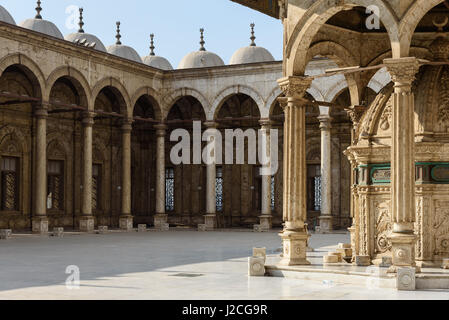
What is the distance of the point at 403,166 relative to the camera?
10.3 m

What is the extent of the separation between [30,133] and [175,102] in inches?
305

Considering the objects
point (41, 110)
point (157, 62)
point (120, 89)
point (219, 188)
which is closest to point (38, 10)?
point (157, 62)

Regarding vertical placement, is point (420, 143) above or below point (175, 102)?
Result: below

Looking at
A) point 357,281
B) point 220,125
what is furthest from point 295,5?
point 220,125

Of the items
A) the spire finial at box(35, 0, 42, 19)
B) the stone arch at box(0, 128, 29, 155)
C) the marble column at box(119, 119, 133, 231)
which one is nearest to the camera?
the stone arch at box(0, 128, 29, 155)

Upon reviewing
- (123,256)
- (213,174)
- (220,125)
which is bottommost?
(123,256)

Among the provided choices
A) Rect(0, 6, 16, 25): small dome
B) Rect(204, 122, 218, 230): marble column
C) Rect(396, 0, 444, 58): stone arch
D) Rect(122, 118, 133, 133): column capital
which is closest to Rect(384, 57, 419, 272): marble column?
Rect(396, 0, 444, 58): stone arch

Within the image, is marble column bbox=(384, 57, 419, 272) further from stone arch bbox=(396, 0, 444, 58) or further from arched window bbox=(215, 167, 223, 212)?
arched window bbox=(215, 167, 223, 212)

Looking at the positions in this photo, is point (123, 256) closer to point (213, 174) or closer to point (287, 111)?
point (287, 111)

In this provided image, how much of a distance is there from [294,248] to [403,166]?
7.89 ft

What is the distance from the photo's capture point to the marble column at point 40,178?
2428 centimetres

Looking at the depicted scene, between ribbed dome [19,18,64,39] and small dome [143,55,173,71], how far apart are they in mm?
7152

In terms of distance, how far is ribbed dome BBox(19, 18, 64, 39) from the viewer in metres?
33.9
